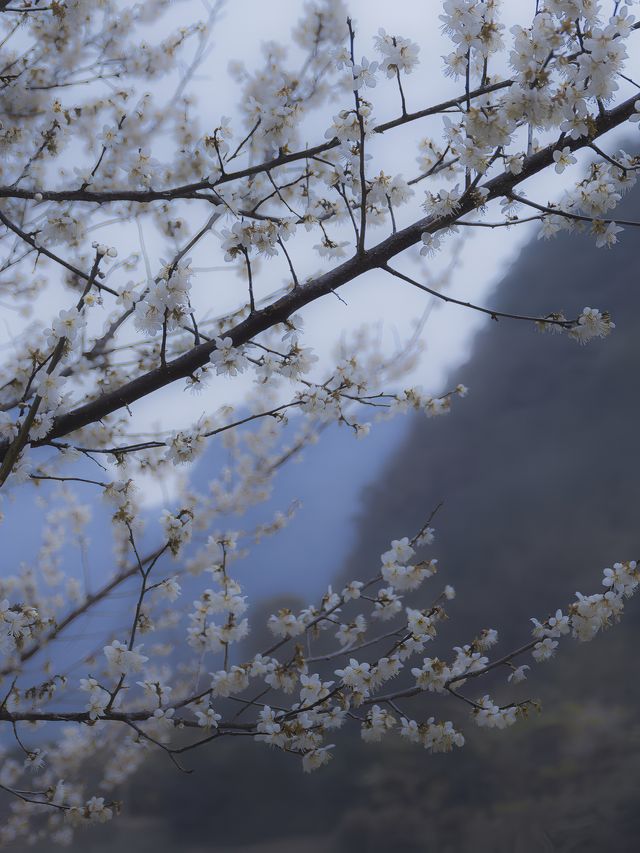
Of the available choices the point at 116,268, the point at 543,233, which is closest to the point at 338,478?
the point at 116,268

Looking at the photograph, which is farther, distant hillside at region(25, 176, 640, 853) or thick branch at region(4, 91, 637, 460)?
distant hillside at region(25, 176, 640, 853)

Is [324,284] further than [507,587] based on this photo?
No

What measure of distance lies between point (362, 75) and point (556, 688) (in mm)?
1641

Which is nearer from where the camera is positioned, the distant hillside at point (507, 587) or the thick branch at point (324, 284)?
the thick branch at point (324, 284)

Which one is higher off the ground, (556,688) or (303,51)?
(303,51)

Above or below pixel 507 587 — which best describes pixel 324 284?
above

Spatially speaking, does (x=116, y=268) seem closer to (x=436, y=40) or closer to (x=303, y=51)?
(x=303, y=51)

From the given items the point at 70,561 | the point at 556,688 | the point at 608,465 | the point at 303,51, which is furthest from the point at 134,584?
the point at 303,51

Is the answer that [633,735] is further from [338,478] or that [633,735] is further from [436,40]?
[436,40]

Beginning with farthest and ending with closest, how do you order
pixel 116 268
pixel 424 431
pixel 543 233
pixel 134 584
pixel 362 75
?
pixel 134 584 < pixel 424 431 < pixel 116 268 < pixel 543 233 < pixel 362 75

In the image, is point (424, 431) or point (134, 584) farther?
point (134, 584)

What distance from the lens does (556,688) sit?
192 centimetres

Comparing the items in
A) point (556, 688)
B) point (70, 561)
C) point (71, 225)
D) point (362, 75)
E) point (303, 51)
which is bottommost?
point (556, 688)

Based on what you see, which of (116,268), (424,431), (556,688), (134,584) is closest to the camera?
(116,268)
